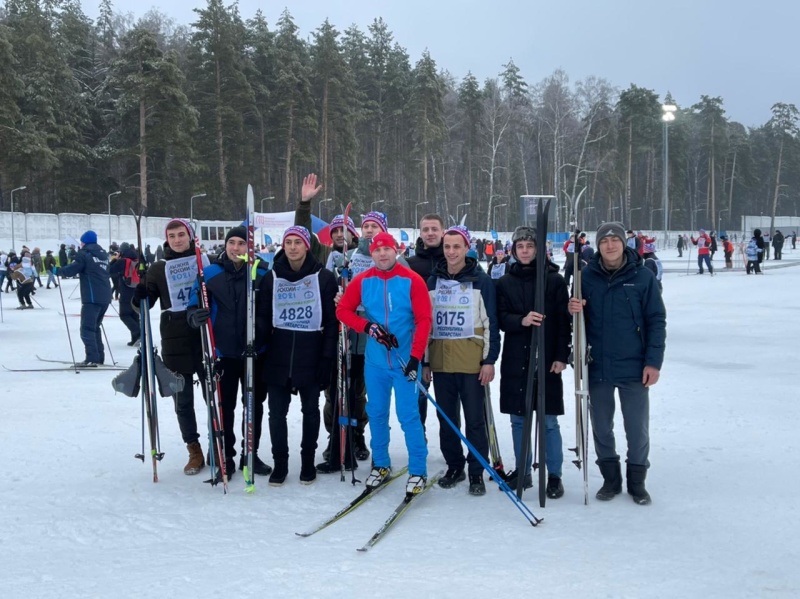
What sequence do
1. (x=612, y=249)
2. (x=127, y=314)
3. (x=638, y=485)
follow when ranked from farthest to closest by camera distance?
(x=127, y=314)
(x=638, y=485)
(x=612, y=249)

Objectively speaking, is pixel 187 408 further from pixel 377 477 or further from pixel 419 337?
pixel 419 337

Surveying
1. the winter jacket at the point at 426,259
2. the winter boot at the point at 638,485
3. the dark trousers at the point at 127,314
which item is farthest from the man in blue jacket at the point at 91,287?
the winter boot at the point at 638,485

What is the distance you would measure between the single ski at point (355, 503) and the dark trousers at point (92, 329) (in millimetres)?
5885

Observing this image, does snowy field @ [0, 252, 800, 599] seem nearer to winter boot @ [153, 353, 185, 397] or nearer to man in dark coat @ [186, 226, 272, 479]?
man in dark coat @ [186, 226, 272, 479]

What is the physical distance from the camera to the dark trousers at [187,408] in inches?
194

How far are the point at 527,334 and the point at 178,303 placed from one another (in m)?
2.37

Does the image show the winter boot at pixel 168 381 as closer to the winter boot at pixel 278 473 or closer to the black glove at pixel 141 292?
the black glove at pixel 141 292

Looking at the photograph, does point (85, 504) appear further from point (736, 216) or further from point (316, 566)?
point (736, 216)

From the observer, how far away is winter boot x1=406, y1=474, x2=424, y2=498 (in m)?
4.39

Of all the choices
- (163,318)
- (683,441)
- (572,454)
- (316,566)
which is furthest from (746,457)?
(163,318)

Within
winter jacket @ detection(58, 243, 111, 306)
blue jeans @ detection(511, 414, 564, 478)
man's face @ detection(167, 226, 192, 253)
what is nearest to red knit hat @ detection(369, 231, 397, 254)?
blue jeans @ detection(511, 414, 564, 478)

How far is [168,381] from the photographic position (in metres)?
4.73

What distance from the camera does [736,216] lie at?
90.2 meters

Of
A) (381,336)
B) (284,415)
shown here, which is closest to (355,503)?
(284,415)
